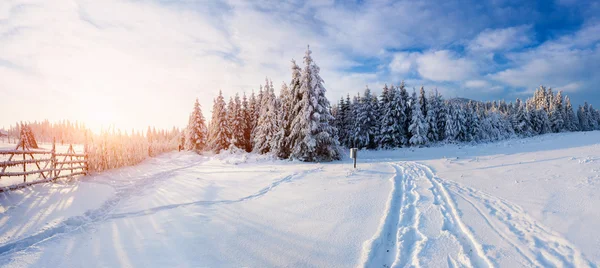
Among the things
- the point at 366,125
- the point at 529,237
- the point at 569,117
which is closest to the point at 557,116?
the point at 569,117

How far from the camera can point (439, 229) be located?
5.38m

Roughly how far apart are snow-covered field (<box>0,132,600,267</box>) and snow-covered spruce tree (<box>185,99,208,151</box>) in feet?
106

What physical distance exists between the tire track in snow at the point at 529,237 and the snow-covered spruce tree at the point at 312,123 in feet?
46.4

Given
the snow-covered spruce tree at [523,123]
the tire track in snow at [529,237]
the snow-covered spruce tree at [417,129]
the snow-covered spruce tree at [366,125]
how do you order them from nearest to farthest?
the tire track in snow at [529,237] < the snow-covered spruce tree at [417,129] < the snow-covered spruce tree at [366,125] < the snow-covered spruce tree at [523,123]

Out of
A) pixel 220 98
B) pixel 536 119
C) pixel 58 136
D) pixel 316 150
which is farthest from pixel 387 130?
pixel 58 136

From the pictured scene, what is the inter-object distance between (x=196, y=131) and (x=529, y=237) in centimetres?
4305

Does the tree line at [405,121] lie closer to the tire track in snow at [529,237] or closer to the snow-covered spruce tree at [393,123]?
the snow-covered spruce tree at [393,123]

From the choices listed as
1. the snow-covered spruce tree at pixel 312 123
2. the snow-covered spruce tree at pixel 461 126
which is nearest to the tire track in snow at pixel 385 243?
the snow-covered spruce tree at pixel 312 123

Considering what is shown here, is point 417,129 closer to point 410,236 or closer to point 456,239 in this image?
point 456,239

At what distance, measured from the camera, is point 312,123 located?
21.0 meters

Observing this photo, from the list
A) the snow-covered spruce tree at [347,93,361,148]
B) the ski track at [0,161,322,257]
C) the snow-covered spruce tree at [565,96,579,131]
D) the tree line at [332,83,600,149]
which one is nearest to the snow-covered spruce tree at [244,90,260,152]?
the tree line at [332,83,600,149]

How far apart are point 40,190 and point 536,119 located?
276ft

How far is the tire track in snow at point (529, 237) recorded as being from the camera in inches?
157

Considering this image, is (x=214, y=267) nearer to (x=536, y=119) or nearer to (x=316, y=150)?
(x=316, y=150)
